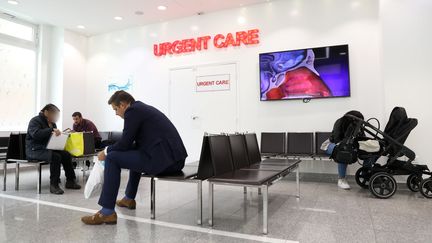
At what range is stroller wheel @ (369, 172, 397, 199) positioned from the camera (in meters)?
3.95

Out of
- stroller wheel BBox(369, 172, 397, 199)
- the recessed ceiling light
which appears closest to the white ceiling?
the recessed ceiling light

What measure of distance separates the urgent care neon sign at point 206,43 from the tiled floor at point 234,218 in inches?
136

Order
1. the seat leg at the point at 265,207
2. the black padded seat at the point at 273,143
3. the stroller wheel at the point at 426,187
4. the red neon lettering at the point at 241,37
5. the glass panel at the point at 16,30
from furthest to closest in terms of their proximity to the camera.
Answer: the glass panel at the point at 16,30
the red neon lettering at the point at 241,37
the black padded seat at the point at 273,143
the stroller wheel at the point at 426,187
the seat leg at the point at 265,207

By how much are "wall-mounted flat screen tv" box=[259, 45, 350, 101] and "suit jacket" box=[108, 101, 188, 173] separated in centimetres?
364

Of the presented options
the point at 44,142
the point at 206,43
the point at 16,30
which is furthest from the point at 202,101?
the point at 16,30

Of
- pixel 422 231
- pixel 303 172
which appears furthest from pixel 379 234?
pixel 303 172

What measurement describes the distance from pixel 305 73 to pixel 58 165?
181 inches

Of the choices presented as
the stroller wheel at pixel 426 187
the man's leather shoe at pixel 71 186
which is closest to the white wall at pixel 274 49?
the stroller wheel at pixel 426 187

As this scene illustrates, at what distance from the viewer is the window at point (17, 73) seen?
23.8ft

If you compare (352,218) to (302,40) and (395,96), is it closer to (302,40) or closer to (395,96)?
(395,96)

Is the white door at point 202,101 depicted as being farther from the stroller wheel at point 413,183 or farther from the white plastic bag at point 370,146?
the stroller wheel at point 413,183

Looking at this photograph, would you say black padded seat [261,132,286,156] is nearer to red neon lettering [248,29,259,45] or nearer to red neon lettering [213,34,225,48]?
red neon lettering [248,29,259,45]

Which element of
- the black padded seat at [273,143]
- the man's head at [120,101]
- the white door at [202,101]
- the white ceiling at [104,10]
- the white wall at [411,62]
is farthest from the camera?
the white door at [202,101]

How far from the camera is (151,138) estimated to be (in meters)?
2.88
